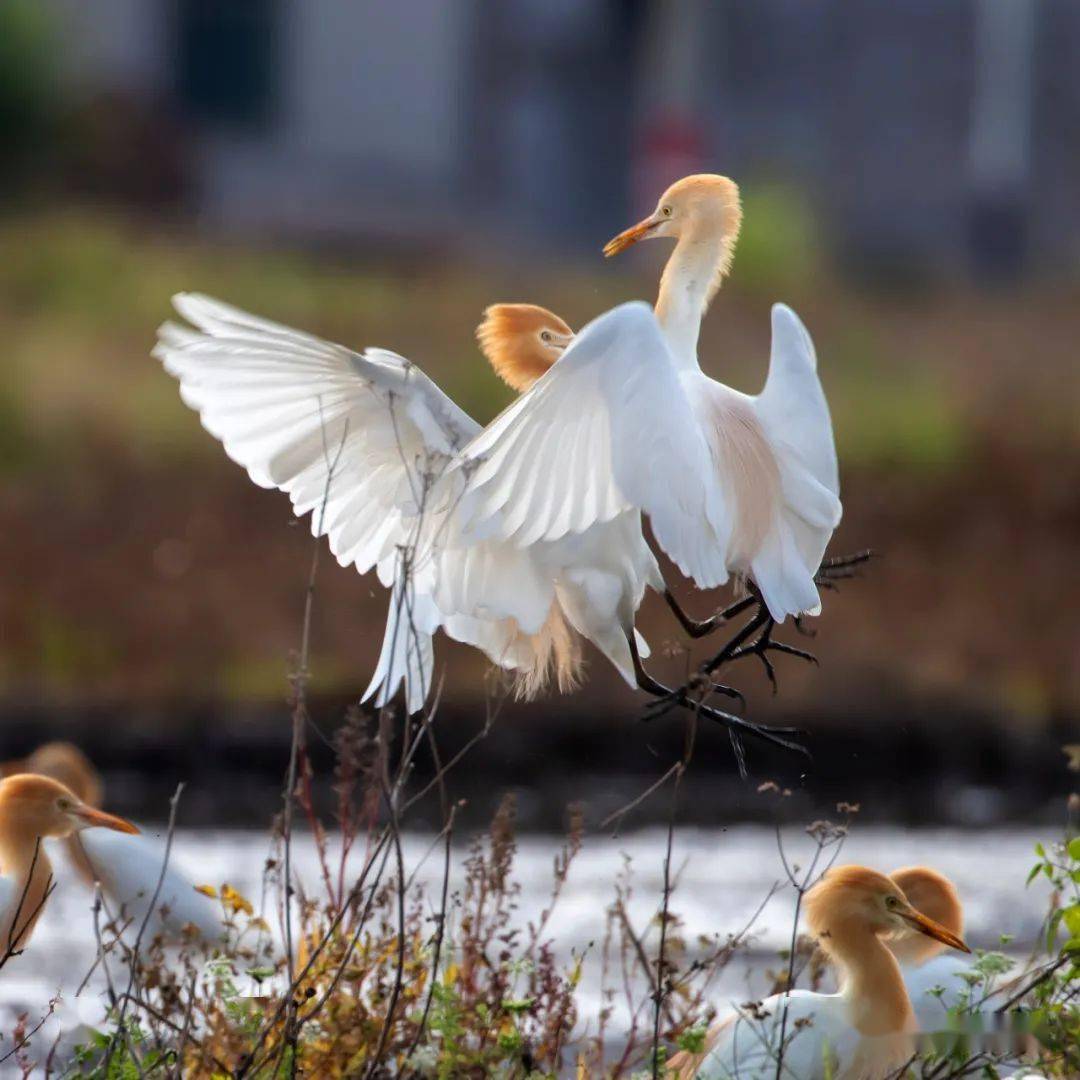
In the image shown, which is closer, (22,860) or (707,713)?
(707,713)

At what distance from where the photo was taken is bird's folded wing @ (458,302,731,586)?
3.43 metres

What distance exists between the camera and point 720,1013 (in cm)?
544

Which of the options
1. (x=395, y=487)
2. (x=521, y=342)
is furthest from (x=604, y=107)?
(x=395, y=487)

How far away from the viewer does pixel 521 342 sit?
427 cm

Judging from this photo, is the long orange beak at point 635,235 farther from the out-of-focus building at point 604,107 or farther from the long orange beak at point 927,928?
the out-of-focus building at point 604,107

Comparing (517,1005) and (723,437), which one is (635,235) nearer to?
(723,437)

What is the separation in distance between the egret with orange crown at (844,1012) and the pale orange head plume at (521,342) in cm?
119

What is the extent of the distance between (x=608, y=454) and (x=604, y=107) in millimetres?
19678

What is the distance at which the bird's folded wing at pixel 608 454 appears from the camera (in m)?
3.43

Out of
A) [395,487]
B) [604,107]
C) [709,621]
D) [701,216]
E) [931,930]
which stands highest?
[604,107]

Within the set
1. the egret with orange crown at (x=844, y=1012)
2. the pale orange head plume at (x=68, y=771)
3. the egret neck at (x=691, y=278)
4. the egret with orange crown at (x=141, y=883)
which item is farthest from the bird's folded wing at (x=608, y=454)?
the pale orange head plume at (x=68, y=771)

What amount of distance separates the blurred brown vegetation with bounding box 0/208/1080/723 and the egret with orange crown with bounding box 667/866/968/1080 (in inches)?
157

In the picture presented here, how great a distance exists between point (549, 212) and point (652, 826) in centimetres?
1480

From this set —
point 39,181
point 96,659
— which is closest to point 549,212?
point 39,181
